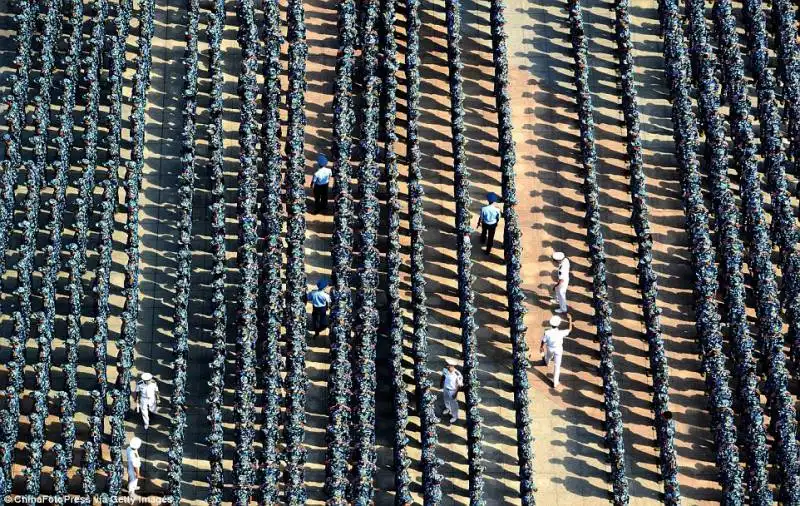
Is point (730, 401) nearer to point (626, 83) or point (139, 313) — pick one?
point (626, 83)

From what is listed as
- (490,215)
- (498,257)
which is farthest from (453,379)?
(490,215)

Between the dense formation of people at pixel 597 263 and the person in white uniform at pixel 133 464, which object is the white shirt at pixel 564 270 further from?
the person in white uniform at pixel 133 464

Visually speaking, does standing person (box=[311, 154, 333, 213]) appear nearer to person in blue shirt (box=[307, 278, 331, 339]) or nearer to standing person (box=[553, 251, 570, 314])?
person in blue shirt (box=[307, 278, 331, 339])

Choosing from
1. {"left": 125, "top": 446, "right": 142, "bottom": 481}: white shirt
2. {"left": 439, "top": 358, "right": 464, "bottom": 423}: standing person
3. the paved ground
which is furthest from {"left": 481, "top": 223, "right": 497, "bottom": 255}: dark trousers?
{"left": 125, "top": 446, "right": 142, "bottom": 481}: white shirt

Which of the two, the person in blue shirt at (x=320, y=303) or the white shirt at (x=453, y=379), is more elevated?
the person in blue shirt at (x=320, y=303)

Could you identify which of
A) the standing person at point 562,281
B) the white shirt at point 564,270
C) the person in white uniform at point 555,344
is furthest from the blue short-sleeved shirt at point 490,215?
the person in white uniform at point 555,344

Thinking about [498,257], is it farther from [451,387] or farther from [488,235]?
[451,387]

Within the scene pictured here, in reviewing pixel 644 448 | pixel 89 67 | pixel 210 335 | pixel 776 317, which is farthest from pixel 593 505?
pixel 89 67
